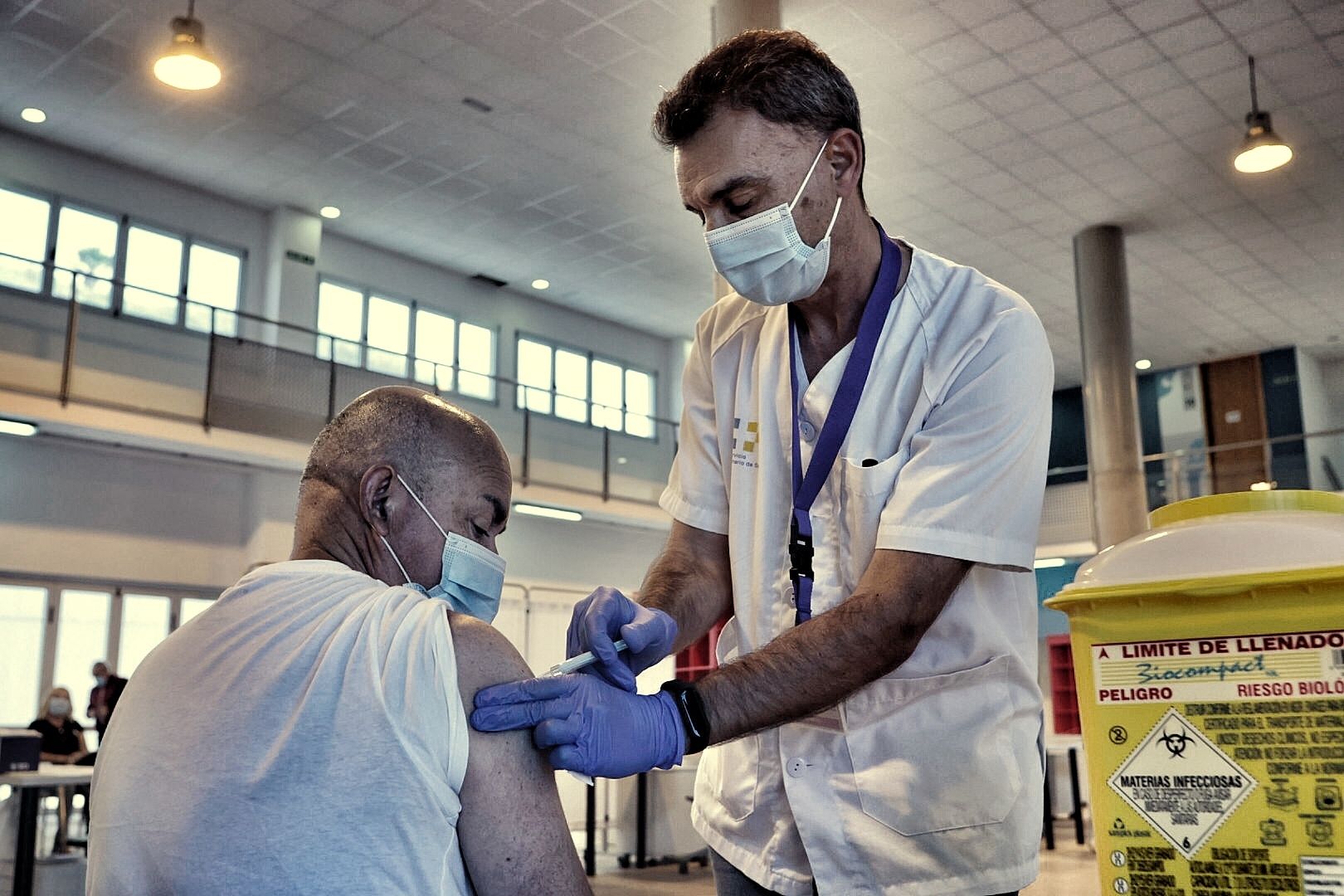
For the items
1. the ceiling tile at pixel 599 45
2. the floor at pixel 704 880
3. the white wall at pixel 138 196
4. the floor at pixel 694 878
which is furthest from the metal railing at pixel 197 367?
the floor at pixel 704 880

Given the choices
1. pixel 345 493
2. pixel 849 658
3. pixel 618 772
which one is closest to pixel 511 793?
pixel 618 772

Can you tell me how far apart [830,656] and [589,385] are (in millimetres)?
15251

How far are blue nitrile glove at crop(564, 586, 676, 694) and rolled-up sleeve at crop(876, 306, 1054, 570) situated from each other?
0.31 metres

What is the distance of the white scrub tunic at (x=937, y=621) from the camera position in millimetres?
1468

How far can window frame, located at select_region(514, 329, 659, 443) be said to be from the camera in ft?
47.5

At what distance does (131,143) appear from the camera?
11.5 meters

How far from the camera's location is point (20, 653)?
10.7 metres

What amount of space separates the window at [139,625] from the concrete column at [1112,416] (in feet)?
30.5

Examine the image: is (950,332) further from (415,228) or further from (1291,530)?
(415,228)

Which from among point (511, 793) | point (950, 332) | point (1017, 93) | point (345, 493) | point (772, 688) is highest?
point (1017, 93)

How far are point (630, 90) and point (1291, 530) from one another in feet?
30.7

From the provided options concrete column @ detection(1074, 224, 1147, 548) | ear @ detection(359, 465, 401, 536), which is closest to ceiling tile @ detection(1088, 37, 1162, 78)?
concrete column @ detection(1074, 224, 1147, 548)

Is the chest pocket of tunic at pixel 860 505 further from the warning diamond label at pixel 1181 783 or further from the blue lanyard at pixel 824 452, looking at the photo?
the warning diamond label at pixel 1181 783

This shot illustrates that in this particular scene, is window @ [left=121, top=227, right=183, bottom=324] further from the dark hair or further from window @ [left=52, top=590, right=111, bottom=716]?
the dark hair
